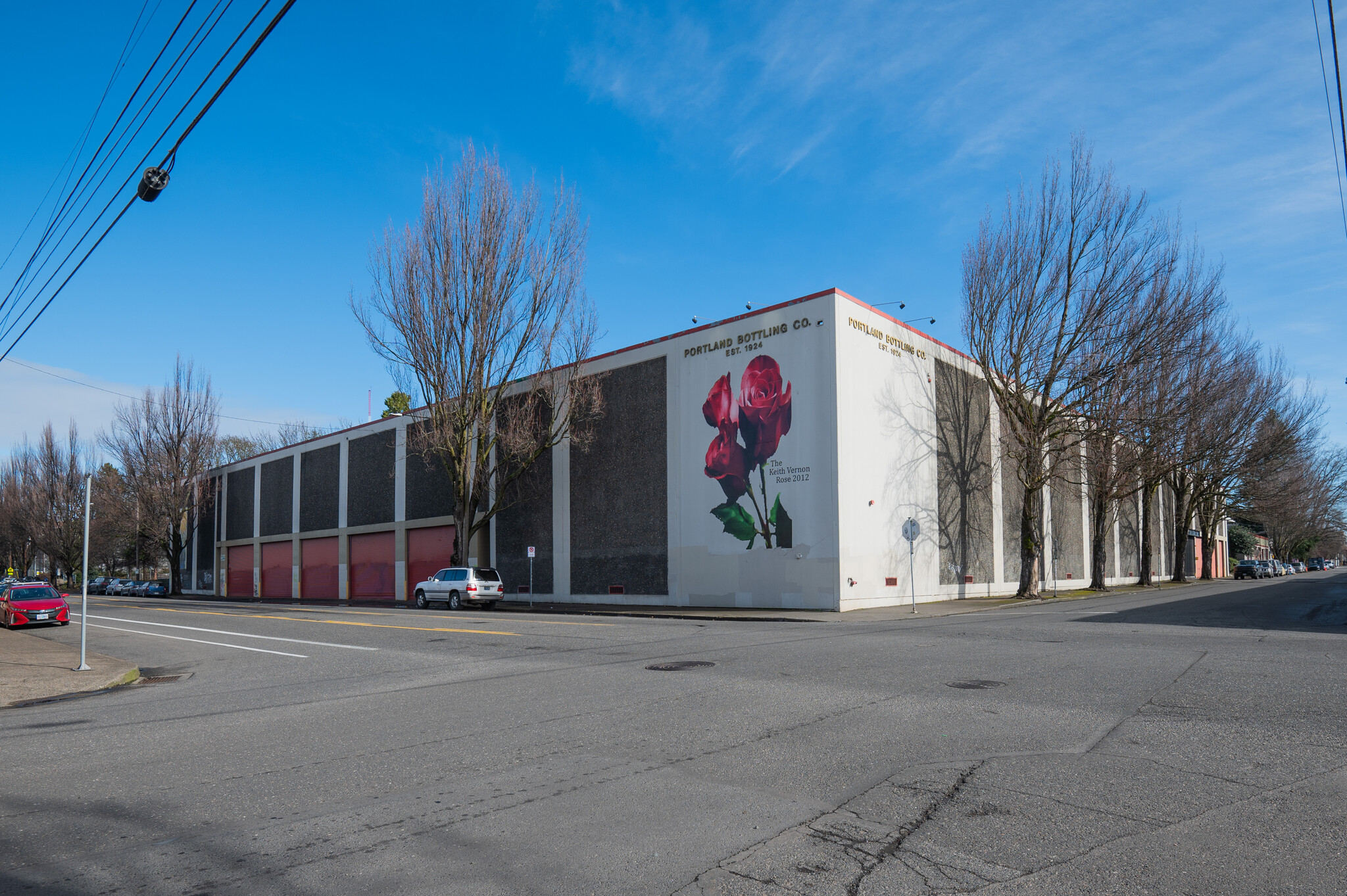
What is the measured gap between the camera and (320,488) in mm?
52188

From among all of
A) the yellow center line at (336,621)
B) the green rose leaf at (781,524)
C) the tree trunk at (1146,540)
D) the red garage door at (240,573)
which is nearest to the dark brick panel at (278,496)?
the red garage door at (240,573)

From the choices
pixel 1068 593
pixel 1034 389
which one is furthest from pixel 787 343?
pixel 1068 593

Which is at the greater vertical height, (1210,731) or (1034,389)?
(1034,389)

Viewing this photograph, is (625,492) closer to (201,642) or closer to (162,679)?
(201,642)

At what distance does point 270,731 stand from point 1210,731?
8927mm

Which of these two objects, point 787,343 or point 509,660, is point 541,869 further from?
point 787,343

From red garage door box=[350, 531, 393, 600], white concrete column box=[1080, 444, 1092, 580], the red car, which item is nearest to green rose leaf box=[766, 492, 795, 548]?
the red car

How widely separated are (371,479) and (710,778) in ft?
147

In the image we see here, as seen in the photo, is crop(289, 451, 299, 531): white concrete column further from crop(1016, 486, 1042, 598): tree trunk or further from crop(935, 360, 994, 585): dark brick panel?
crop(1016, 486, 1042, 598): tree trunk

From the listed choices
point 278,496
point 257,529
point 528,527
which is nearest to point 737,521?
point 528,527

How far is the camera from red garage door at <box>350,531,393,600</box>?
1817 inches

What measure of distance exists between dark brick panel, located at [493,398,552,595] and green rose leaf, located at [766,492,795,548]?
40.0 feet

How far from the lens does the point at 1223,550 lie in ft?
276

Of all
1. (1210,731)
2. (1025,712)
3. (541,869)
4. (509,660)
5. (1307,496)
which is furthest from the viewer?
(1307,496)
